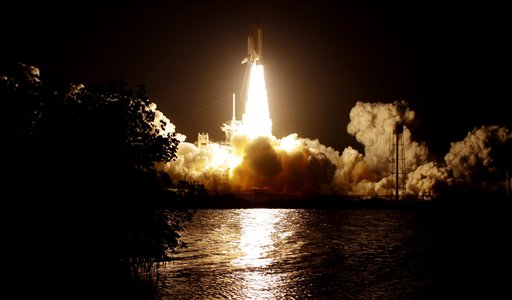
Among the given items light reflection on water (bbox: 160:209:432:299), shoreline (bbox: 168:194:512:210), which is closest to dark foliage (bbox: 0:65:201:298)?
light reflection on water (bbox: 160:209:432:299)

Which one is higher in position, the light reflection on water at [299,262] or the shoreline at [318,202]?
the shoreline at [318,202]

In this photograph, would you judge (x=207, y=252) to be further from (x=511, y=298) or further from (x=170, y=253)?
(x=511, y=298)

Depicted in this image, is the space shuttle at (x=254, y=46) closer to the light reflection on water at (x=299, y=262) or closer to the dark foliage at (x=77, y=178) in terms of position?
the light reflection on water at (x=299, y=262)

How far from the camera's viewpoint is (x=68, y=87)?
20.7m

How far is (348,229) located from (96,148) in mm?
42215

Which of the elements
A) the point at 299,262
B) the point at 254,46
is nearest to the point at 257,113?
the point at 254,46

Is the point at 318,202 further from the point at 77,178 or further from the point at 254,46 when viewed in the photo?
the point at 77,178

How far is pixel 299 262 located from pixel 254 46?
58157 millimetres

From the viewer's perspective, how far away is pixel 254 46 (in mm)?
89812

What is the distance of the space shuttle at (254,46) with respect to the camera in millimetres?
89188

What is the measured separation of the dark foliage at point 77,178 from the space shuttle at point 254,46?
6931cm

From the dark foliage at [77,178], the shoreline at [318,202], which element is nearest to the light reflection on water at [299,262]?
the dark foliage at [77,178]

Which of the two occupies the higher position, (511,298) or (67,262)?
(67,262)

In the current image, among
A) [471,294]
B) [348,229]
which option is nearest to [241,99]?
[348,229]
